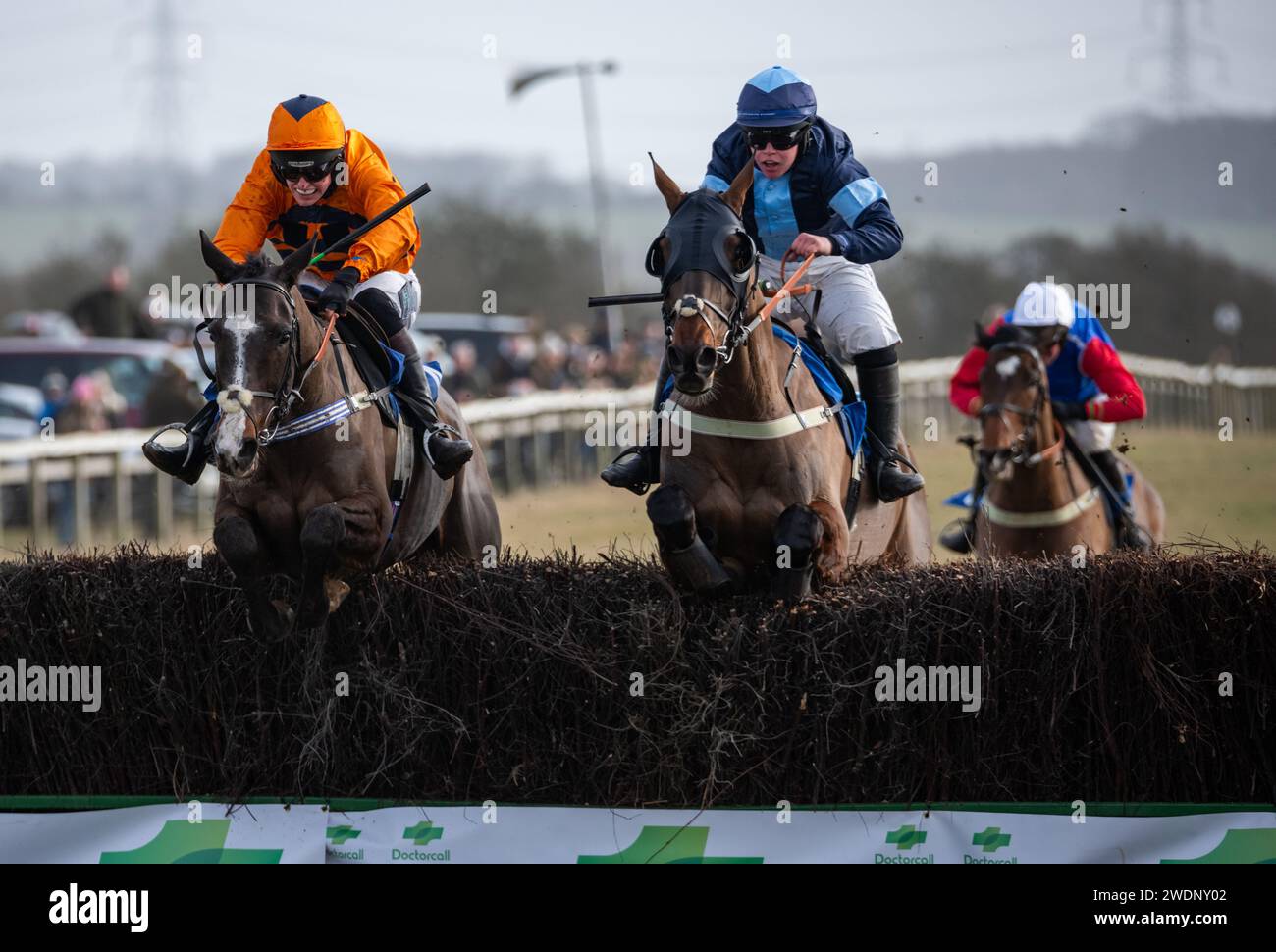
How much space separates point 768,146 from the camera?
6879 mm

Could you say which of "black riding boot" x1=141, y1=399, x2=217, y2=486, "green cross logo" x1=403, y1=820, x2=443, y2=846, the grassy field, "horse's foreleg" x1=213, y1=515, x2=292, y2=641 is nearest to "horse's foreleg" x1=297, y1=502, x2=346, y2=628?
"horse's foreleg" x1=213, y1=515, x2=292, y2=641

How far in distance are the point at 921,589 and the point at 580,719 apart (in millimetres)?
1393

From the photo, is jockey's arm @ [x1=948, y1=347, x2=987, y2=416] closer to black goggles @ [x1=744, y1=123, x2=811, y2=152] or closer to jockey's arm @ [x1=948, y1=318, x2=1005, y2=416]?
jockey's arm @ [x1=948, y1=318, x2=1005, y2=416]

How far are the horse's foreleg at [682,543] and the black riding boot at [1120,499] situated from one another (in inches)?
160

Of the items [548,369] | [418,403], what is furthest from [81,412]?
[418,403]

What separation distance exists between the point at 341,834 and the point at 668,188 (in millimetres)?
2784

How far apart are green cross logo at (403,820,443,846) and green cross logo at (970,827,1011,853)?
6.63 ft

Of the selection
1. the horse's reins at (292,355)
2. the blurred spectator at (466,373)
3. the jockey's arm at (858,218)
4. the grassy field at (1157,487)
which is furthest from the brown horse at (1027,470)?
the blurred spectator at (466,373)

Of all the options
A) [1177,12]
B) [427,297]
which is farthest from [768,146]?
[1177,12]

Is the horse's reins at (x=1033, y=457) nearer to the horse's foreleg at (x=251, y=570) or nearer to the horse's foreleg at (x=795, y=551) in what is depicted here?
the horse's foreleg at (x=795, y=551)

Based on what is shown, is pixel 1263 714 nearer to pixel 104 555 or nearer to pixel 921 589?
pixel 921 589

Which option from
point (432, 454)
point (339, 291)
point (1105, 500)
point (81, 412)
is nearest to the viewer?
point (339, 291)

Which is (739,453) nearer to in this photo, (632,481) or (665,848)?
(632,481)

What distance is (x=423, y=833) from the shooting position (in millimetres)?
6492
